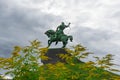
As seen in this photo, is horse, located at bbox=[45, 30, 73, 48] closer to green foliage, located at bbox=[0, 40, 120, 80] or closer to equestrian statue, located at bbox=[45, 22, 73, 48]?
equestrian statue, located at bbox=[45, 22, 73, 48]

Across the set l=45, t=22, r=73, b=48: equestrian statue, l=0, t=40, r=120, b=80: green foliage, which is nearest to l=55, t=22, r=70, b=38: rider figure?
l=45, t=22, r=73, b=48: equestrian statue

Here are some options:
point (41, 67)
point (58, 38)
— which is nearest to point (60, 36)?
point (58, 38)

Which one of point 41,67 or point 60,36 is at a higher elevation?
point 60,36

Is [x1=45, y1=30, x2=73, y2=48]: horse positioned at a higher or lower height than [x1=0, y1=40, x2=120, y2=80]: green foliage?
higher

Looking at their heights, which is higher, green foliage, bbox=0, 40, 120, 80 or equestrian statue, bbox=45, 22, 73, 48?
equestrian statue, bbox=45, 22, 73, 48

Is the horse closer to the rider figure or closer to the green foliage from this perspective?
the rider figure

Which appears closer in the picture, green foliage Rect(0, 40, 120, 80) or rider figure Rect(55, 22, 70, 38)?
green foliage Rect(0, 40, 120, 80)

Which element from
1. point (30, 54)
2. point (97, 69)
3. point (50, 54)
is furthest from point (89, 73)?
point (50, 54)

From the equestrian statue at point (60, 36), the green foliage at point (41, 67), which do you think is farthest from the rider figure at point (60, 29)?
the green foliage at point (41, 67)

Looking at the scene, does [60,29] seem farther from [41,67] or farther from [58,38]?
[41,67]

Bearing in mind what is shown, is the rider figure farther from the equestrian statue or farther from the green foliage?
the green foliage

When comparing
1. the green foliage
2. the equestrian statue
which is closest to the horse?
the equestrian statue

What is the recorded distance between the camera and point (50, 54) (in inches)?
1414

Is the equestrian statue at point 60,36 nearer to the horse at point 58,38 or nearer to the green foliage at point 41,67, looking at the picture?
the horse at point 58,38
